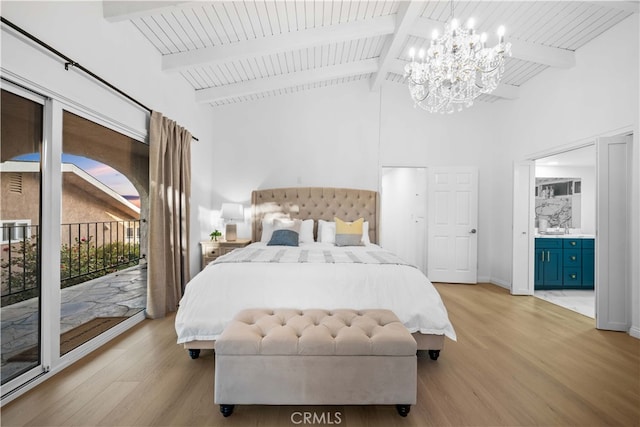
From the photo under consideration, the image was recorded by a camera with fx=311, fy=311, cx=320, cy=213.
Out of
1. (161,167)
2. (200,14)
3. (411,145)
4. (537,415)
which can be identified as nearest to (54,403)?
(161,167)

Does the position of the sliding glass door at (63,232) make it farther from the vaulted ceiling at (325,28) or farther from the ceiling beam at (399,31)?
the ceiling beam at (399,31)

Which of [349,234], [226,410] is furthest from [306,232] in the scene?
[226,410]

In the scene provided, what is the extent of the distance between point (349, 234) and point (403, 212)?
8.86 feet

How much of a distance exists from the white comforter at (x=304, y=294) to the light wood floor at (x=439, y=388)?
323 mm

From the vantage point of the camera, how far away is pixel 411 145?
5297 millimetres

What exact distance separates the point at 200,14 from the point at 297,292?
9.10 feet

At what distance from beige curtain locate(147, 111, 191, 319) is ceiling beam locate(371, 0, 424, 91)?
9.13 ft

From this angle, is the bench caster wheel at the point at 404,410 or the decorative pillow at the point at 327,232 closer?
the bench caster wheel at the point at 404,410

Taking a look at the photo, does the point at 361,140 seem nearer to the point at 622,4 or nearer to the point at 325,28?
the point at 325,28

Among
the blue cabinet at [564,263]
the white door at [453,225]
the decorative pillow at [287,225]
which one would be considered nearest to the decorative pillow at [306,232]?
the decorative pillow at [287,225]

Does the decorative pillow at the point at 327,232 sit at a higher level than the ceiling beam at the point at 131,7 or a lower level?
lower

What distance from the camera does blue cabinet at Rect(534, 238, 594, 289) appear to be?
4887mm

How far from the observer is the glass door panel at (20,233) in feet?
6.34

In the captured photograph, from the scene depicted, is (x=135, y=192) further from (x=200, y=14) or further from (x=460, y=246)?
(x=460, y=246)
